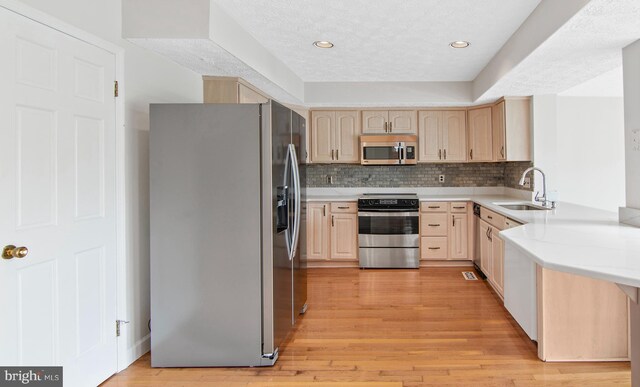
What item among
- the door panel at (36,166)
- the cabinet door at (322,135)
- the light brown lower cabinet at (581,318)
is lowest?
the light brown lower cabinet at (581,318)

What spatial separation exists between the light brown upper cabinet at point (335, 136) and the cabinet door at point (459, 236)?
145 cm

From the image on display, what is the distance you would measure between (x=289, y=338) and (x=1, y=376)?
5.44 feet

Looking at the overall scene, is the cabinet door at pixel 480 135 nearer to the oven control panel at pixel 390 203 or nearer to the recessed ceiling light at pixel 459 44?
the oven control panel at pixel 390 203

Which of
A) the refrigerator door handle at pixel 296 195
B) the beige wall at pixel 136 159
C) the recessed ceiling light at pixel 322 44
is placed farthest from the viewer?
the recessed ceiling light at pixel 322 44

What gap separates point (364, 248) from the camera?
4.82 metres

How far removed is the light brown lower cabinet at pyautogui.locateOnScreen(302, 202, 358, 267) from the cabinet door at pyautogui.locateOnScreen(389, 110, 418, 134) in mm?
1143

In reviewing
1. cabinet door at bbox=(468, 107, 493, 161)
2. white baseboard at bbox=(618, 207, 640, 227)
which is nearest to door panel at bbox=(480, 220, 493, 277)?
cabinet door at bbox=(468, 107, 493, 161)

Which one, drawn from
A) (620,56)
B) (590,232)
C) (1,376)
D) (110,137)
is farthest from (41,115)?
(620,56)

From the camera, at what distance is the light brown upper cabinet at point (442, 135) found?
16.3 ft

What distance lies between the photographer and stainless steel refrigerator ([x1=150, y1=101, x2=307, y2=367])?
2.36m

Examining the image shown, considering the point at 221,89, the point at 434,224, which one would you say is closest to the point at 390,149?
the point at 434,224

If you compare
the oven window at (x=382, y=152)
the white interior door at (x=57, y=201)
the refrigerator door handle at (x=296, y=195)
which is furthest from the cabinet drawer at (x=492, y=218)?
the white interior door at (x=57, y=201)

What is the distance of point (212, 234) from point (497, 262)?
259cm

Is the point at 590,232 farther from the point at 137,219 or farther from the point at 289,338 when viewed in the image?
the point at 137,219
